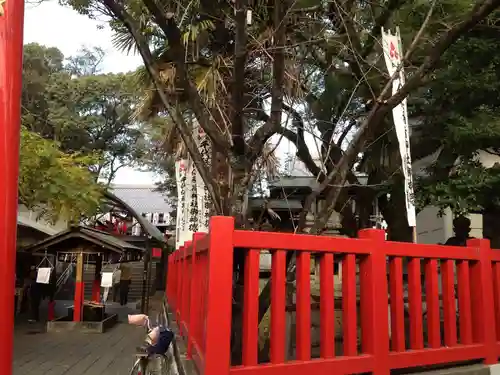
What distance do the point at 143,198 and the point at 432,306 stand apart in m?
41.2

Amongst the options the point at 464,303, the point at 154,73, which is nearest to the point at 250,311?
the point at 464,303

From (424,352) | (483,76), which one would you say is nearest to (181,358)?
(424,352)

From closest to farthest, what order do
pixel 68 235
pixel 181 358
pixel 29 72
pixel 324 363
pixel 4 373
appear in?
pixel 4 373
pixel 324 363
pixel 181 358
pixel 68 235
pixel 29 72

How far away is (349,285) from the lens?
376 centimetres

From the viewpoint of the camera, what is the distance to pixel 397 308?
411cm

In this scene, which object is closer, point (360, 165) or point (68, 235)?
point (360, 165)

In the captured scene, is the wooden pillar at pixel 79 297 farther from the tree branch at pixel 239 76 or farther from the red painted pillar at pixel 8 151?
the red painted pillar at pixel 8 151

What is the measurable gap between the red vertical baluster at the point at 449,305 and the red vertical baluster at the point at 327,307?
1529 millimetres

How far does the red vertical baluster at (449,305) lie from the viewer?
4.51 meters

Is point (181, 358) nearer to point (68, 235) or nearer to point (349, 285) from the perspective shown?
point (349, 285)

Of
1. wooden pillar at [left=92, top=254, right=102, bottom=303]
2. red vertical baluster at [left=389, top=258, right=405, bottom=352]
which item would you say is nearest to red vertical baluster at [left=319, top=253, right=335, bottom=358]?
red vertical baluster at [left=389, top=258, right=405, bottom=352]

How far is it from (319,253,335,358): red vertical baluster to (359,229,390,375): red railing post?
16.0 inches

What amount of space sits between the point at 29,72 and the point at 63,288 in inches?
432

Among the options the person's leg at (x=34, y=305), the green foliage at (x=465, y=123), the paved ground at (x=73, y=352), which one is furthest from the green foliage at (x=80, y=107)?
the green foliage at (x=465, y=123)
